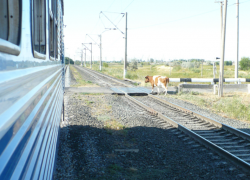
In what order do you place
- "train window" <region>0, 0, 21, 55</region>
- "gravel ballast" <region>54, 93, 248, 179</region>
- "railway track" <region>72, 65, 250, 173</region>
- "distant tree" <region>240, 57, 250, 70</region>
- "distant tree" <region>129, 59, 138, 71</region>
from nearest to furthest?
"train window" <region>0, 0, 21, 55</region>
"gravel ballast" <region>54, 93, 248, 179</region>
"railway track" <region>72, 65, 250, 173</region>
"distant tree" <region>240, 57, 250, 70</region>
"distant tree" <region>129, 59, 138, 71</region>

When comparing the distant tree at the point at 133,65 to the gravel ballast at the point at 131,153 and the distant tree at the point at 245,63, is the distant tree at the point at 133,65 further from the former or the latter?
the gravel ballast at the point at 131,153

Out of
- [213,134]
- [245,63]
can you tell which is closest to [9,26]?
[213,134]

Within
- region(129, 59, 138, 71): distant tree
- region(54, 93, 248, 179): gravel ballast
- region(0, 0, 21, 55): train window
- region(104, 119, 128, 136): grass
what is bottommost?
region(54, 93, 248, 179): gravel ballast

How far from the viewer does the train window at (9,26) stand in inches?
43.6

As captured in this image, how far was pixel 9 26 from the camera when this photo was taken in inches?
47.5

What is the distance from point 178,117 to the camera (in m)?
9.27

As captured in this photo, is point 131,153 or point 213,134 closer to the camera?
point 131,153

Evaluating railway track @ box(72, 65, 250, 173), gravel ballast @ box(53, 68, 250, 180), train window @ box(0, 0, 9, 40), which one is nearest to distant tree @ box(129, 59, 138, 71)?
railway track @ box(72, 65, 250, 173)

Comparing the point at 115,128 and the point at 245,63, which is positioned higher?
the point at 245,63

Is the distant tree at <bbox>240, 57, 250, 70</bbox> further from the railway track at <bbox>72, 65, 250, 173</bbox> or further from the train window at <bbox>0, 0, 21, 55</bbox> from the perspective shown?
the train window at <bbox>0, 0, 21, 55</bbox>

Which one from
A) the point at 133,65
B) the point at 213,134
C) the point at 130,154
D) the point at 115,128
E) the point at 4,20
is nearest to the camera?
the point at 4,20

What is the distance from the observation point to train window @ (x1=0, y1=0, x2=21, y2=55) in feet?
3.64

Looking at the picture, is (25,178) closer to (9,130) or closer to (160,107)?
(9,130)

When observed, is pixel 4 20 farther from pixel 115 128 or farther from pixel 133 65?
pixel 133 65
